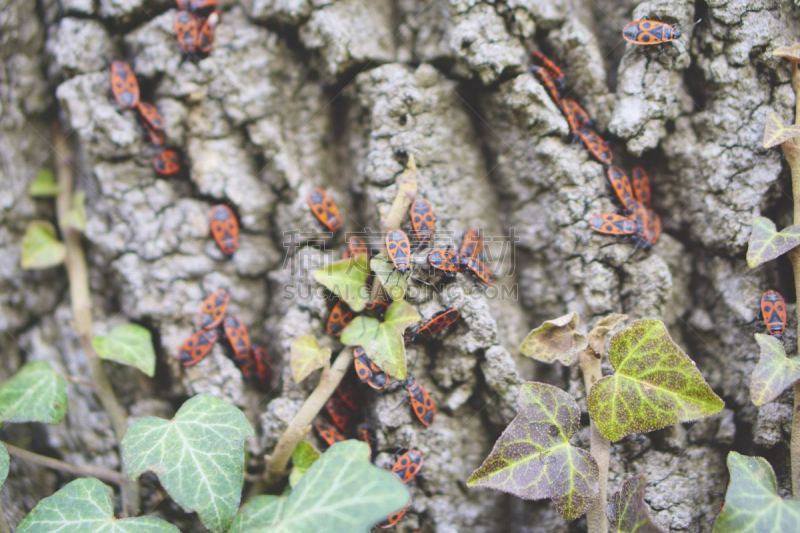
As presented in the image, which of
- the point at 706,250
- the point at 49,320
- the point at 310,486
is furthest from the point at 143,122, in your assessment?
the point at 706,250

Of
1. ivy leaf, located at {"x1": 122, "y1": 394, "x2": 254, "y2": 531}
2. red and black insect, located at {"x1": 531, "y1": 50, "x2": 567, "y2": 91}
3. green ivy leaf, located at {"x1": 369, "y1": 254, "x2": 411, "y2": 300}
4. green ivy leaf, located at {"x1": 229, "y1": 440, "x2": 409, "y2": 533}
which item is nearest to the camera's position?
green ivy leaf, located at {"x1": 229, "y1": 440, "x2": 409, "y2": 533}

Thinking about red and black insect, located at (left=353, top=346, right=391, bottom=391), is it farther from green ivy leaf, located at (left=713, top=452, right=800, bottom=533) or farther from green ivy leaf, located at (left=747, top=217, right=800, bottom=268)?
green ivy leaf, located at (left=747, top=217, right=800, bottom=268)

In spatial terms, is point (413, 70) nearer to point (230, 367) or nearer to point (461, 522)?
point (230, 367)

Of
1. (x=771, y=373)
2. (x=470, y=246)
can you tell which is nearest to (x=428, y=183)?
(x=470, y=246)

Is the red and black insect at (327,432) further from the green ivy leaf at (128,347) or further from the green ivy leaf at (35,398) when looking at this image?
the green ivy leaf at (35,398)

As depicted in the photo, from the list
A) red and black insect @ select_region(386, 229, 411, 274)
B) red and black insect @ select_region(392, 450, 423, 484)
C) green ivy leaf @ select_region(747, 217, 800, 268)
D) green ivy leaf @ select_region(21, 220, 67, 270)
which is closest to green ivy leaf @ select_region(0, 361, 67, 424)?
green ivy leaf @ select_region(21, 220, 67, 270)

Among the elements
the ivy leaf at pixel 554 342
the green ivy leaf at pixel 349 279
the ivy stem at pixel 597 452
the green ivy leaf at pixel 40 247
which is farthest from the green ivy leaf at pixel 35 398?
the ivy stem at pixel 597 452

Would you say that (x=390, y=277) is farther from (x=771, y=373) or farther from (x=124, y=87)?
(x=124, y=87)
